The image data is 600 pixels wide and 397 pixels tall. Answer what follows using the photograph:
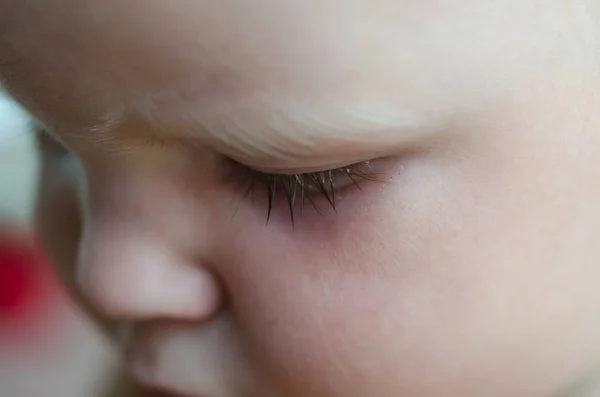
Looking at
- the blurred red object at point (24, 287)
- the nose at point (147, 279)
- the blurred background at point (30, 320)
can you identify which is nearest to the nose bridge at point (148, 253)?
the nose at point (147, 279)

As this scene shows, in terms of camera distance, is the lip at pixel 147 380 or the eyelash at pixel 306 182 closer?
the eyelash at pixel 306 182

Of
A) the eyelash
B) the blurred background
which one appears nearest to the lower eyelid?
the eyelash

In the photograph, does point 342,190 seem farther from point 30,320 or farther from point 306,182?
point 30,320

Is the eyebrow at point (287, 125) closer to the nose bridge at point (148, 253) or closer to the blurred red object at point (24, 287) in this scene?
the nose bridge at point (148, 253)

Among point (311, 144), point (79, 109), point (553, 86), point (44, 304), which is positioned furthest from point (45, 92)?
point (44, 304)

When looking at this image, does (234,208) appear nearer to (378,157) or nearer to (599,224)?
(378,157)

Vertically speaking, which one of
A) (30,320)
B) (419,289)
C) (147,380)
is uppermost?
(419,289)

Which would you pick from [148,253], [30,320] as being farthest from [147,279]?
[30,320]
